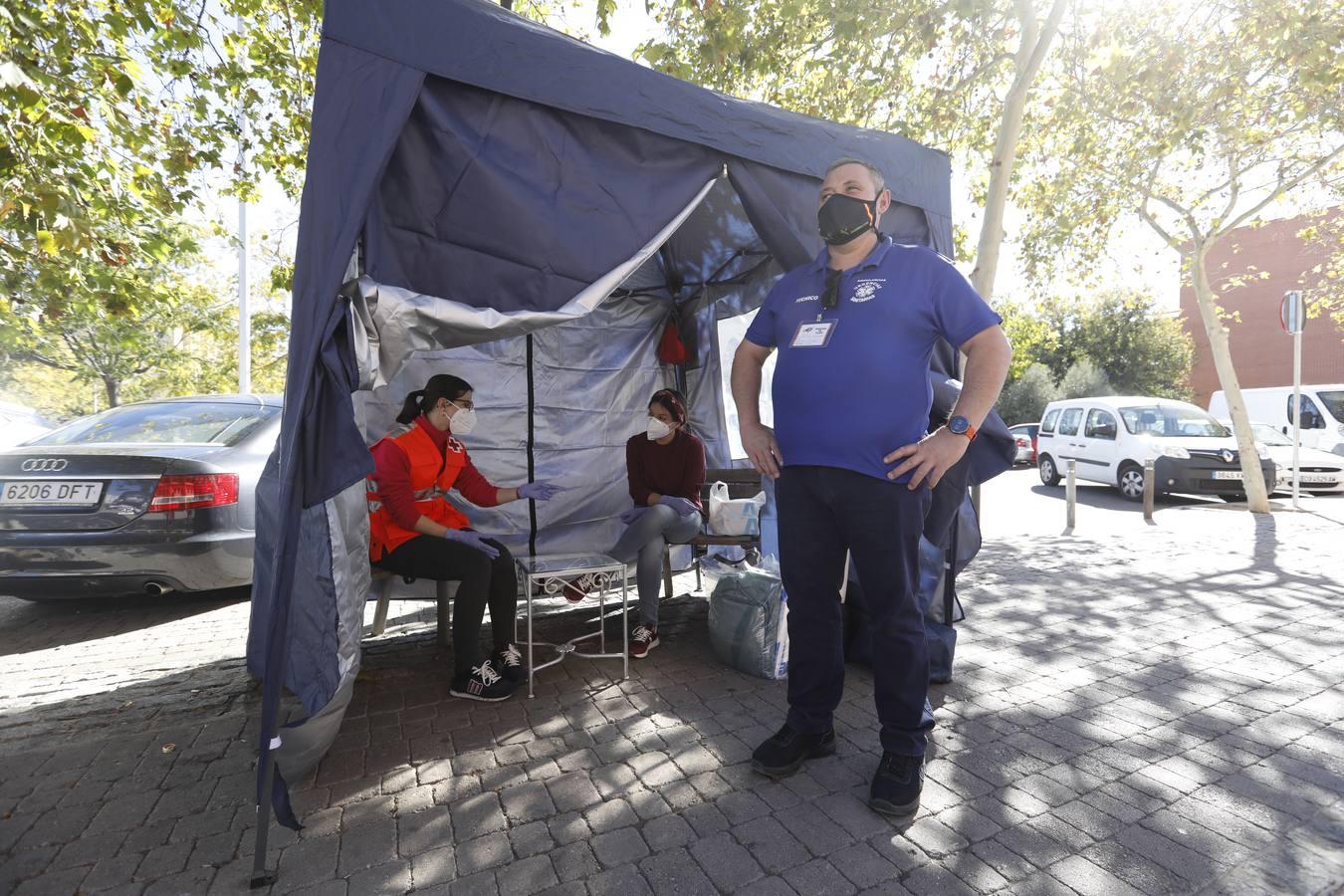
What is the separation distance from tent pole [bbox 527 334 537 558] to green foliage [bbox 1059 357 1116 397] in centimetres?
3045

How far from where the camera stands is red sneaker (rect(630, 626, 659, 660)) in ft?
13.4

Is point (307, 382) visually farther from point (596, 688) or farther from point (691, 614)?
point (691, 614)

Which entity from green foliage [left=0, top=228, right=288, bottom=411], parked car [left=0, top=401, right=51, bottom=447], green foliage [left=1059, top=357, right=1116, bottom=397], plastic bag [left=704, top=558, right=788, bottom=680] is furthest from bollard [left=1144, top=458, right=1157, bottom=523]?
green foliage [left=1059, top=357, right=1116, bottom=397]

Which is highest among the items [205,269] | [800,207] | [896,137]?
[205,269]

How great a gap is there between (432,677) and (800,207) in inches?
121

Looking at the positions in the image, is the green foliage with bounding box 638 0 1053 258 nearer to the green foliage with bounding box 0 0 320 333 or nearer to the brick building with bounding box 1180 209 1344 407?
the green foliage with bounding box 0 0 320 333

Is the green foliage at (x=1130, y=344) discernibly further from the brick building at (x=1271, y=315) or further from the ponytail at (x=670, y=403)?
the ponytail at (x=670, y=403)

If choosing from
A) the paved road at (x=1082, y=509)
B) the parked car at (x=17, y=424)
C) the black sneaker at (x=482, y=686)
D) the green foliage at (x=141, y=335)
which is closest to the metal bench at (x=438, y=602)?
the black sneaker at (x=482, y=686)

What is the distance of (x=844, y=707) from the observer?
3.30m

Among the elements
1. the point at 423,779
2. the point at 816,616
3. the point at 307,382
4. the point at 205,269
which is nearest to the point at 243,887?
the point at 423,779

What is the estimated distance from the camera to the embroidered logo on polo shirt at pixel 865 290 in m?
2.53

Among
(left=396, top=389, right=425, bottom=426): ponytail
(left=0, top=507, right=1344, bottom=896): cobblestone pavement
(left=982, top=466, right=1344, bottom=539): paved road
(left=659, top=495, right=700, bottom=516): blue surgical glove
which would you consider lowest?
(left=0, top=507, right=1344, bottom=896): cobblestone pavement

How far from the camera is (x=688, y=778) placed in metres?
2.69

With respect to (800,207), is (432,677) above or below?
below
